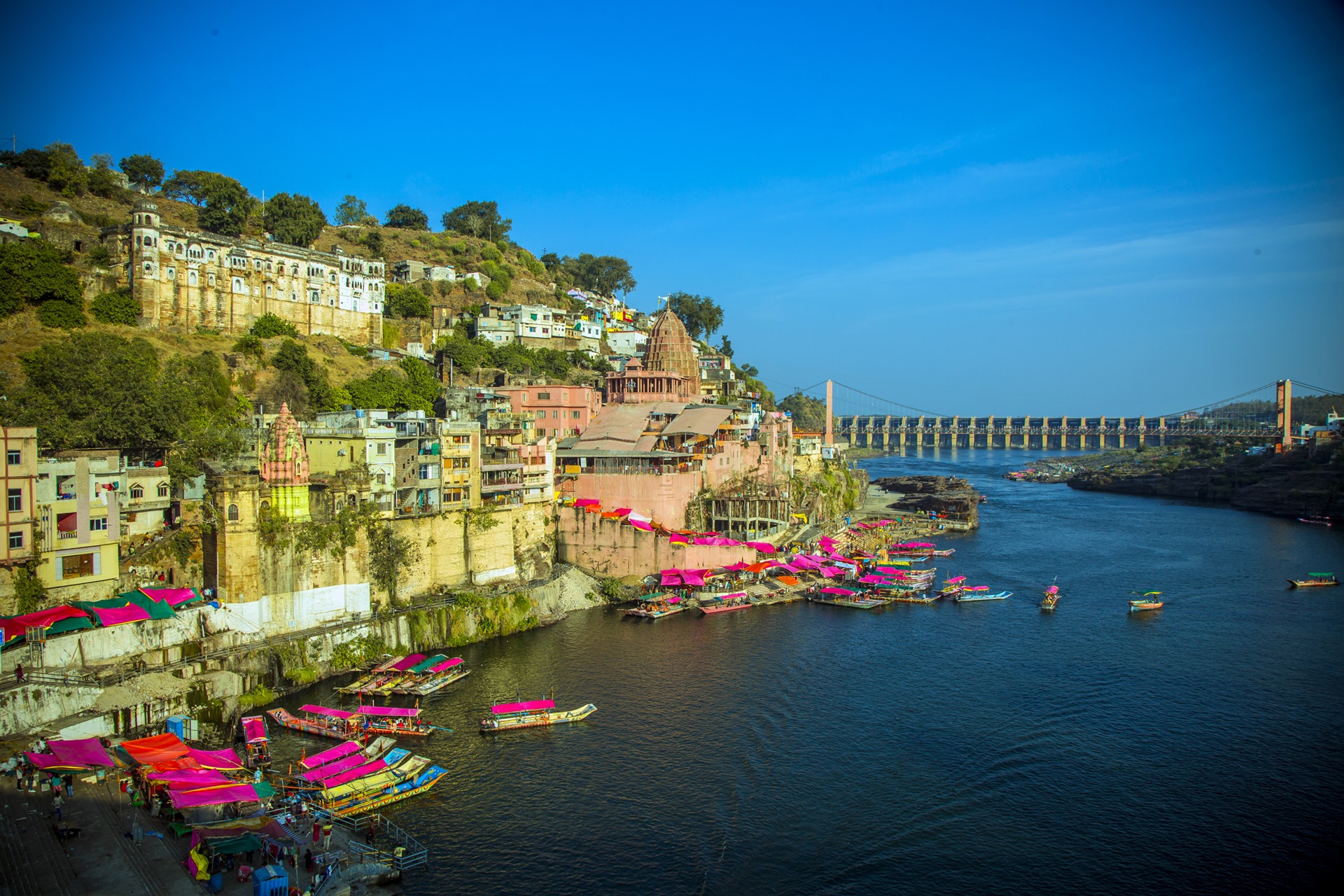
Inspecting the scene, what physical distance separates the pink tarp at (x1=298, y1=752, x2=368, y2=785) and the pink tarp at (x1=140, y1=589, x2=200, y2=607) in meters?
6.52

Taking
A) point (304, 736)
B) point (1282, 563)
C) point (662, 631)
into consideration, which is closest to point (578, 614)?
point (662, 631)

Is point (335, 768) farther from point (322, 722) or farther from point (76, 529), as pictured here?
point (76, 529)

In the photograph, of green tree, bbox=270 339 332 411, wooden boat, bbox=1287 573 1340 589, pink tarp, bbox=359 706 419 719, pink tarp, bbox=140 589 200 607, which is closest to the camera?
pink tarp, bbox=359 706 419 719

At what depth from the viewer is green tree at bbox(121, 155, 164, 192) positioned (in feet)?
168

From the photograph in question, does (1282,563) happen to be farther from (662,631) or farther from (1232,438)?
(1232,438)

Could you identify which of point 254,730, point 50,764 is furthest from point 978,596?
point 50,764

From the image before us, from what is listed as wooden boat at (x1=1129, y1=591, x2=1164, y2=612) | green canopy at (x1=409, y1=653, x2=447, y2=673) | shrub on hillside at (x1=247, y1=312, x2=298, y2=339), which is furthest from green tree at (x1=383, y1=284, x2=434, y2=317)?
wooden boat at (x1=1129, y1=591, x2=1164, y2=612)

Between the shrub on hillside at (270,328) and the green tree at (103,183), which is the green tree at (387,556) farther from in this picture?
the green tree at (103,183)

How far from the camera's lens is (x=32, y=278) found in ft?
106

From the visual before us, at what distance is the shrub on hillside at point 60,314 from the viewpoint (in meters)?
32.4

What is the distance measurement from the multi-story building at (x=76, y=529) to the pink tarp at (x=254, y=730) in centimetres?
554

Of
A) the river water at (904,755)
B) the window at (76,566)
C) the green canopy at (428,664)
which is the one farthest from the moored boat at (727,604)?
the window at (76,566)

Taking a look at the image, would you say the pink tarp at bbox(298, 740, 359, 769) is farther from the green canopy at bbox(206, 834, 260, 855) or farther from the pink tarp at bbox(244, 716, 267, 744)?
the green canopy at bbox(206, 834, 260, 855)

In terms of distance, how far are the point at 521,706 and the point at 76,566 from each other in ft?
36.1
